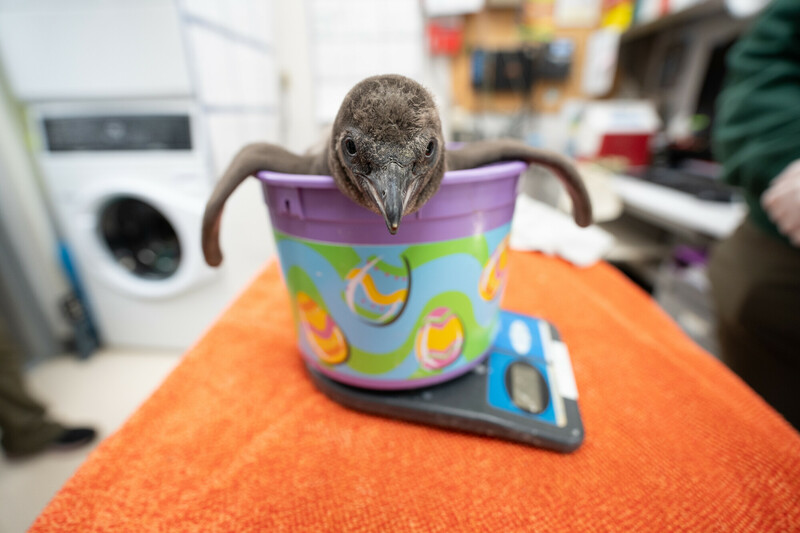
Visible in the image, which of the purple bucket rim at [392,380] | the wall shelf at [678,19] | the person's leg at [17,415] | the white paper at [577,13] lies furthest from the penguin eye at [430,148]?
the white paper at [577,13]

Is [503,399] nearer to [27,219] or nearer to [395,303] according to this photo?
[395,303]

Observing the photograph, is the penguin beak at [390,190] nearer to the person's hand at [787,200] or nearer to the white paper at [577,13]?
the person's hand at [787,200]

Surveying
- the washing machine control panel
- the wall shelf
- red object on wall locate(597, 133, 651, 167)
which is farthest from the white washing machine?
the wall shelf

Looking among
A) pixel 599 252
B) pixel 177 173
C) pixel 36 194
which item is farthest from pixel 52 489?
pixel 599 252

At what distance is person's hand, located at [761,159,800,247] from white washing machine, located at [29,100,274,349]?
1.29 m

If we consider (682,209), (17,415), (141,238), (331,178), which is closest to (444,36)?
(682,209)

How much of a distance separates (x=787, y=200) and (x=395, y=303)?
0.61 meters

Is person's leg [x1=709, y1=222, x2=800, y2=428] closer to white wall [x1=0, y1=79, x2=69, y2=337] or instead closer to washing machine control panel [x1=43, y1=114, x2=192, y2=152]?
washing machine control panel [x1=43, y1=114, x2=192, y2=152]

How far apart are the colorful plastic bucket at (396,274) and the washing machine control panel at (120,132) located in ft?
3.05

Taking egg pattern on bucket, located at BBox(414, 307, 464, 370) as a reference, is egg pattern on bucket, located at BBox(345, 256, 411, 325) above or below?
above

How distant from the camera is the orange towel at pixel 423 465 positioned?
296mm

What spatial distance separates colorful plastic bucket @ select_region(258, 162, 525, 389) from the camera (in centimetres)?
32

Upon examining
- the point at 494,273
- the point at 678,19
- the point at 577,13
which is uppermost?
the point at 577,13

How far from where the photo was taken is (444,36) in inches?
74.9
